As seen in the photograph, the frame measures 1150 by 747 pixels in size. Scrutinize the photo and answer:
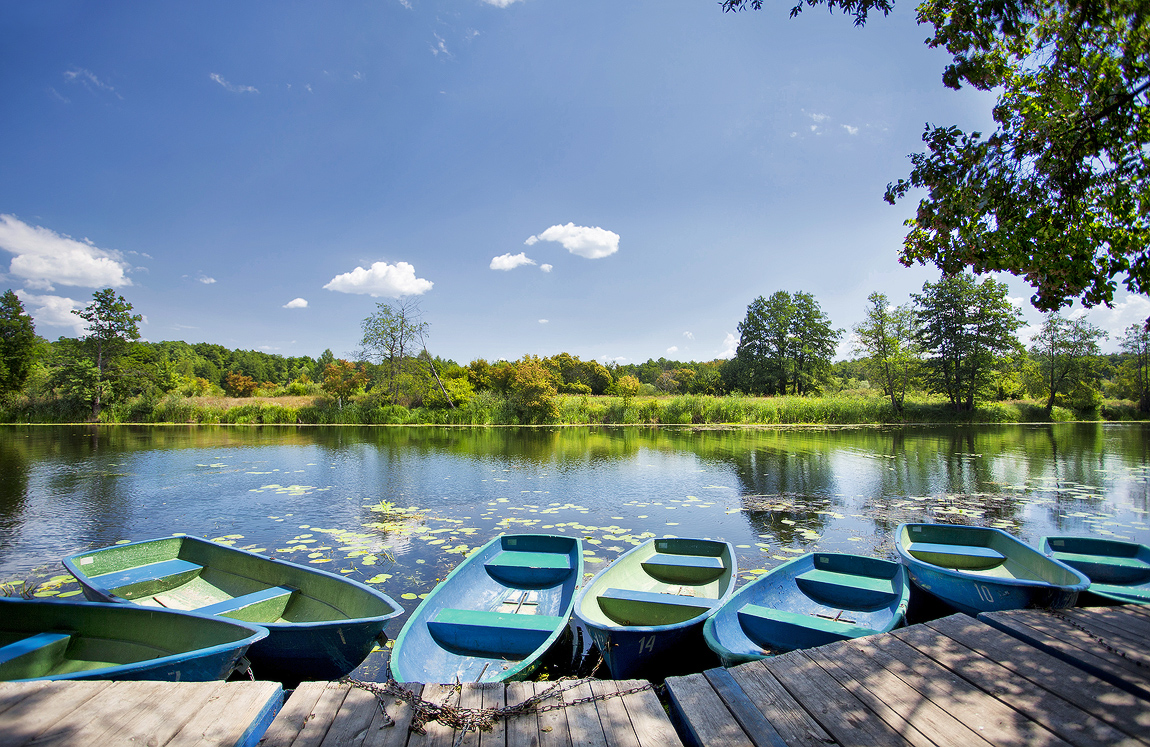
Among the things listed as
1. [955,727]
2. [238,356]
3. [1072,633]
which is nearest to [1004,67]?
[1072,633]

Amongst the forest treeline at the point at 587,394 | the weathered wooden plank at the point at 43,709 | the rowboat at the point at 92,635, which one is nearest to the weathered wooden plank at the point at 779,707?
the rowboat at the point at 92,635

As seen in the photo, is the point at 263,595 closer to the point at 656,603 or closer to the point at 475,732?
the point at 475,732

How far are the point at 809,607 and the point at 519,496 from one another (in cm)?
729

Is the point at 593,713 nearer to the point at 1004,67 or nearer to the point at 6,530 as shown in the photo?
the point at 1004,67

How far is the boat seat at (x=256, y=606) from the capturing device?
13.8 ft

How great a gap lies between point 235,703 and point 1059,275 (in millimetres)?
8115

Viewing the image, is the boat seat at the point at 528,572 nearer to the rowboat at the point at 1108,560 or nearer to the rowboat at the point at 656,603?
the rowboat at the point at 656,603

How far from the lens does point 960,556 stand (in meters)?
5.74

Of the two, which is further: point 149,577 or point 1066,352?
point 1066,352

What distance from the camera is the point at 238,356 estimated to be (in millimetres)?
76688

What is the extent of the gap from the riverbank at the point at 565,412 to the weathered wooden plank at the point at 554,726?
30.2 m

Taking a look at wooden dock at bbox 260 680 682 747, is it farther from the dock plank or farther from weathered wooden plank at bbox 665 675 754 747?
the dock plank

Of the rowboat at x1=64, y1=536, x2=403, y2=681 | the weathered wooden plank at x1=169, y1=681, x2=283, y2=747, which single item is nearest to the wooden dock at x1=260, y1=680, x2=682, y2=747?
the weathered wooden plank at x1=169, y1=681, x2=283, y2=747

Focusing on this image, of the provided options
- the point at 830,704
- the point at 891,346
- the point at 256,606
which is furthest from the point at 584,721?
the point at 891,346
